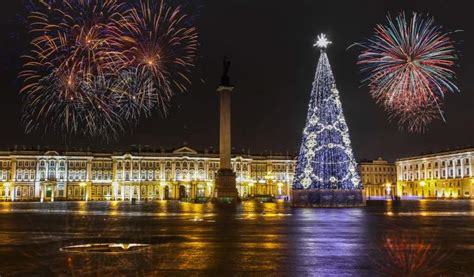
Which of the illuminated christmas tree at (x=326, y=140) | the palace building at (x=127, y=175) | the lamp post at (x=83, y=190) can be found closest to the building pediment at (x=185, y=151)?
the palace building at (x=127, y=175)

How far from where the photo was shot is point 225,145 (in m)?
59.9

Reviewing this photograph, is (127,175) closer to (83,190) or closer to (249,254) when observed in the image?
(83,190)

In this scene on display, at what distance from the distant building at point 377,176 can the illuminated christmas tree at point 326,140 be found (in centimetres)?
10262

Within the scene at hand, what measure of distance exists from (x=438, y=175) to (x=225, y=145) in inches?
3030

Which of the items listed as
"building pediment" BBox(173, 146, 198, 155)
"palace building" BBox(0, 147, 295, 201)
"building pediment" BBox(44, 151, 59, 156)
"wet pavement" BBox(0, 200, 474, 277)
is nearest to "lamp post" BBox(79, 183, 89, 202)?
"palace building" BBox(0, 147, 295, 201)

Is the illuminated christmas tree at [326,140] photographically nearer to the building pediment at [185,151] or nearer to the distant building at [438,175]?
the distant building at [438,175]

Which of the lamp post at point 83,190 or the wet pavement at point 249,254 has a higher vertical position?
the lamp post at point 83,190

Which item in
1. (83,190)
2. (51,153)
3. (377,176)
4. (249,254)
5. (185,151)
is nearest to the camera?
(249,254)

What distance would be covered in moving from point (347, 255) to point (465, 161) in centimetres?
10780

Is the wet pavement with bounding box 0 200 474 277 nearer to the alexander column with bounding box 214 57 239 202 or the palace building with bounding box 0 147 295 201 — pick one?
the alexander column with bounding box 214 57 239 202

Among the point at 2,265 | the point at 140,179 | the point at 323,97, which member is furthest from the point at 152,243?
the point at 140,179

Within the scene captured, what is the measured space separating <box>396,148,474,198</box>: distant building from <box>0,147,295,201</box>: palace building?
28784 mm

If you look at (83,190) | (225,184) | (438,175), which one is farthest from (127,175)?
(225,184)

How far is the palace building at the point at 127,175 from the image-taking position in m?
123
